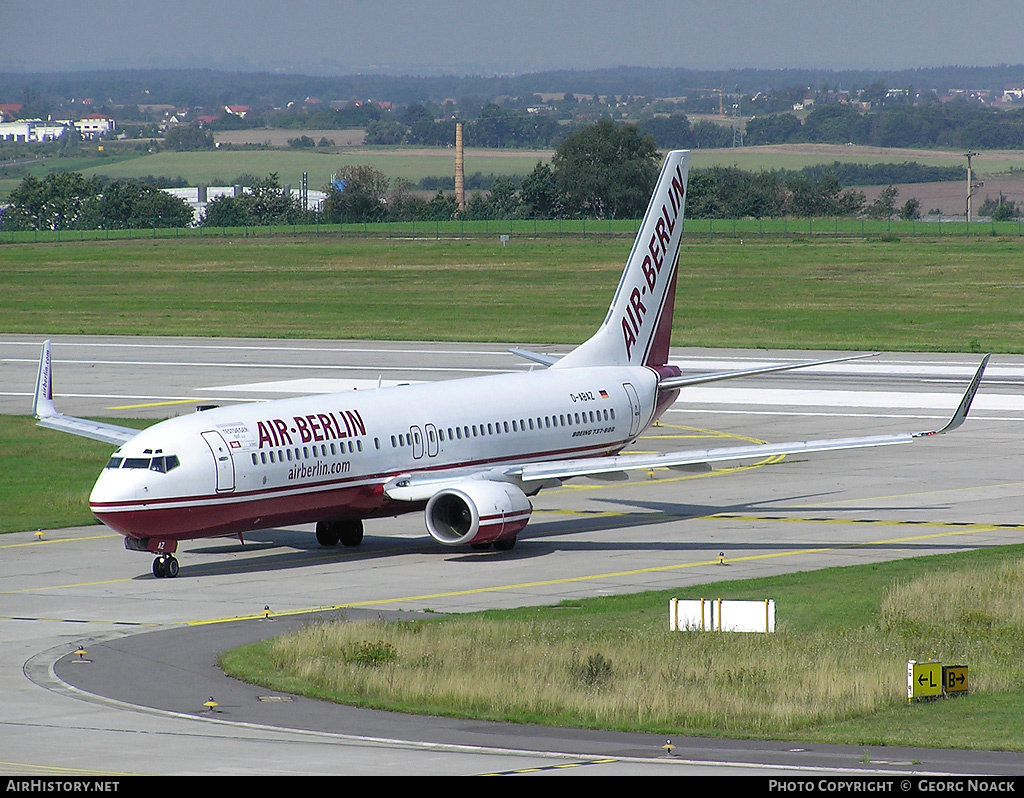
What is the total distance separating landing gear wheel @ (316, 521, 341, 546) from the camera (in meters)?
Result: 45.7

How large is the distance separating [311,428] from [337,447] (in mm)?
844

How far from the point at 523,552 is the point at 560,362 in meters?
9.55

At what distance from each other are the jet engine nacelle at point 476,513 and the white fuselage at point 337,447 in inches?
43.4

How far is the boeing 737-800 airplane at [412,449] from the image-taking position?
40188mm

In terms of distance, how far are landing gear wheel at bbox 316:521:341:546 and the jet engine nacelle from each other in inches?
139

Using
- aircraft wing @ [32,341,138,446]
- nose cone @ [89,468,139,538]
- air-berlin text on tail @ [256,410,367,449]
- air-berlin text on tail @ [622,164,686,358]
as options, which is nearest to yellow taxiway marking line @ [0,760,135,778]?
nose cone @ [89,468,139,538]

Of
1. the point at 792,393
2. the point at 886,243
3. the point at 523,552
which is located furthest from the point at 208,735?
the point at 886,243

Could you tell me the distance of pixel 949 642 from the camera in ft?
107

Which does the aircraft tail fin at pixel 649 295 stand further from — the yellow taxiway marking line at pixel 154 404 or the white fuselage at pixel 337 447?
the yellow taxiway marking line at pixel 154 404

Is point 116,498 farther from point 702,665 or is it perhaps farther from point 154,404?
point 154,404

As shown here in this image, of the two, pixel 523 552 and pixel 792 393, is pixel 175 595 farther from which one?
pixel 792 393

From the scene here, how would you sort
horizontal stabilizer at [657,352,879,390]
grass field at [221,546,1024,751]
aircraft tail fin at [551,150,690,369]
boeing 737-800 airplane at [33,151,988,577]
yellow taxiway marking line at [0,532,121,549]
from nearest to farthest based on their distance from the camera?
grass field at [221,546,1024,751], boeing 737-800 airplane at [33,151,988,577], yellow taxiway marking line at [0,532,121,549], horizontal stabilizer at [657,352,879,390], aircraft tail fin at [551,150,690,369]

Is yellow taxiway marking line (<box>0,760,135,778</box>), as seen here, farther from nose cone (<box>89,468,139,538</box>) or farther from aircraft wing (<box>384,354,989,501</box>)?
aircraft wing (<box>384,354,989,501</box>)

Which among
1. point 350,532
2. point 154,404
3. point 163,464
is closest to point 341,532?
point 350,532
